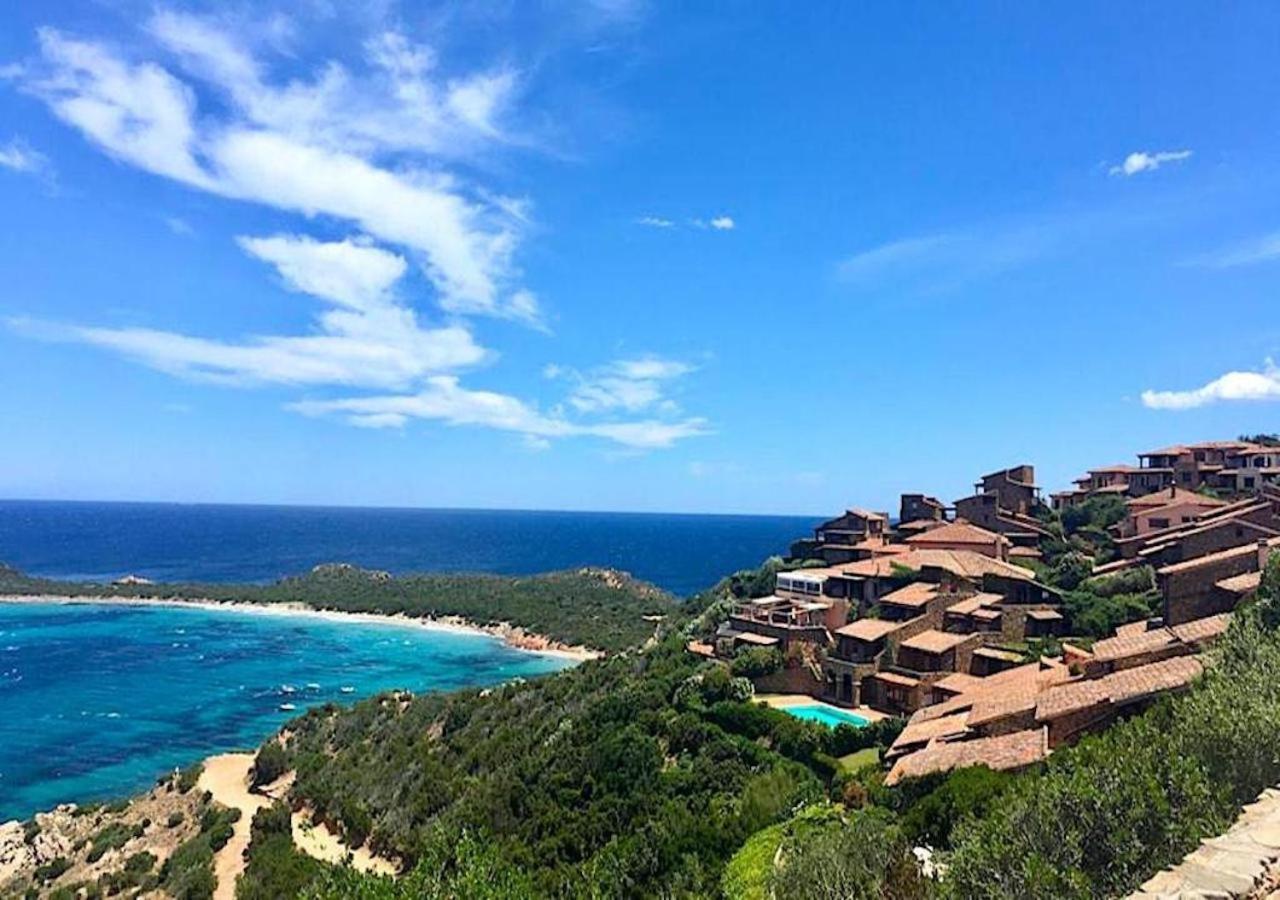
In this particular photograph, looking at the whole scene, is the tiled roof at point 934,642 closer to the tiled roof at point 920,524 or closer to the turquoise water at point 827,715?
the turquoise water at point 827,715

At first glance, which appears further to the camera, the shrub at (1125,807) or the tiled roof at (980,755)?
the tiled roof at (980,755)

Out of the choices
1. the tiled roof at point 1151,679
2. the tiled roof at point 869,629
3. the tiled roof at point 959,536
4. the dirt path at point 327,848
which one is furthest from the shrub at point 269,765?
the tiled roof at point 959,536

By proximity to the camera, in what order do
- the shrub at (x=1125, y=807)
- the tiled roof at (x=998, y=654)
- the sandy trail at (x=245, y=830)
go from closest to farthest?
the shrub at (x=1125, y=807), the sandy trail at (x=245, y=830), the tiled roof at (x=998, y=654)

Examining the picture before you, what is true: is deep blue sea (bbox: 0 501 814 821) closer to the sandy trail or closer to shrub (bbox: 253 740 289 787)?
the sandy trail

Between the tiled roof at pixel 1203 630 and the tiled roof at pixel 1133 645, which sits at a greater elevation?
the tiled roof at pixel 1203 630

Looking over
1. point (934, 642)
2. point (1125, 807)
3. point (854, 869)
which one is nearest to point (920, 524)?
point (934, 642)

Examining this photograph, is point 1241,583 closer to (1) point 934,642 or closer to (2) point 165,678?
(1) point 934,642

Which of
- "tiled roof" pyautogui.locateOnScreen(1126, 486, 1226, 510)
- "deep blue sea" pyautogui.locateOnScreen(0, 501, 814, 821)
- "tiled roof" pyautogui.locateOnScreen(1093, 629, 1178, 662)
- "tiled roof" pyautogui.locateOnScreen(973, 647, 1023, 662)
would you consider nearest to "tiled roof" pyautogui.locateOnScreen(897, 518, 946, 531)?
"tiled roof" pyautogui.locateOnScreen(1126, 486, 1226, 510)
